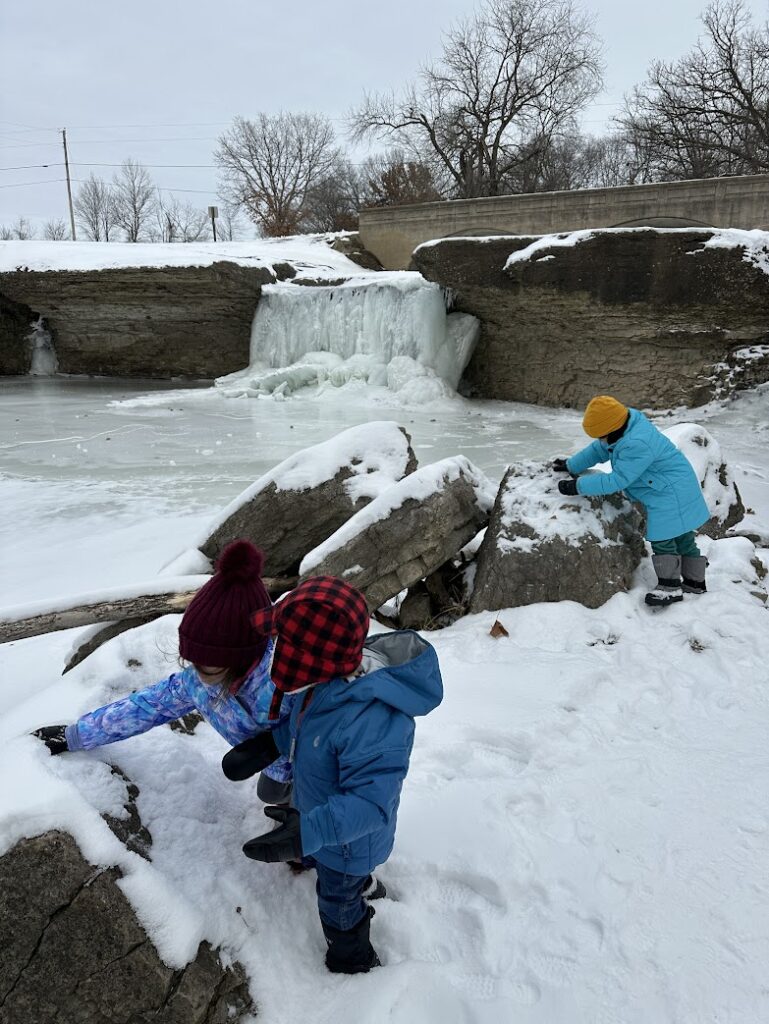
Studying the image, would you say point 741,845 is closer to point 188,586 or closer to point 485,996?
point 485,996

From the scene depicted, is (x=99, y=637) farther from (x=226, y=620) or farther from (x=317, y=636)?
(x=317, y=636)

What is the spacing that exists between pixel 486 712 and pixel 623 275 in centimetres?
926

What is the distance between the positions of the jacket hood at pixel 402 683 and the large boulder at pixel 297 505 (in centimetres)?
250

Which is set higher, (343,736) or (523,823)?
(343,736)

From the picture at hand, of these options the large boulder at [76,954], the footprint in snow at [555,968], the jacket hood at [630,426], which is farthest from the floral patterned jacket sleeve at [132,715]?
the jacket hood at [630,426]

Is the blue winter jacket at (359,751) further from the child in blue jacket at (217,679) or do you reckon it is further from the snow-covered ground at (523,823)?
the snow-covered ground at (523,823)

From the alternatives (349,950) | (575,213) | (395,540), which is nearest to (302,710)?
(349,950)

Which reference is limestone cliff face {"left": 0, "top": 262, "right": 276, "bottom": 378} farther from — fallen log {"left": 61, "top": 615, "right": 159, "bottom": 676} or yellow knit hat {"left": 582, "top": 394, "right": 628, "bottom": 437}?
yellow knit hat {"left": 582, "top": 394, "right": 628, "bottom": 437}

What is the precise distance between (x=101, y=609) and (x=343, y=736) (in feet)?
7.31

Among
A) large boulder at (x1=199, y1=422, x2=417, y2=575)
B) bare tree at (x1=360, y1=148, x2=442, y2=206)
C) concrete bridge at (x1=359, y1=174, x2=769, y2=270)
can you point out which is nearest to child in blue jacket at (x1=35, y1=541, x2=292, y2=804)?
large boulder at (x1=199, y1=422, x2=417, y2=575)

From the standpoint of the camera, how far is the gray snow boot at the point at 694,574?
3.50 m

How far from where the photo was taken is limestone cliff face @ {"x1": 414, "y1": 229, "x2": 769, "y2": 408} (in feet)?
31.7

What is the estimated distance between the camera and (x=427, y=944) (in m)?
1.66

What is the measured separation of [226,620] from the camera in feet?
5.22
